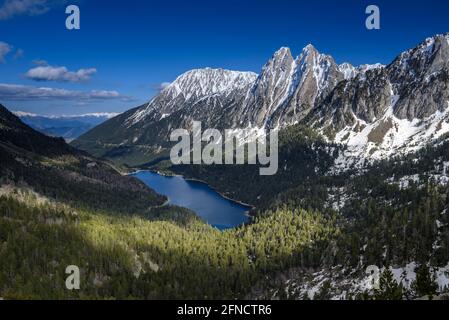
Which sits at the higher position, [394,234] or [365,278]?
[394,234]

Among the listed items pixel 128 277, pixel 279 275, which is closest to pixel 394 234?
pixel 279 275

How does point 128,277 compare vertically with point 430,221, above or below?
below
